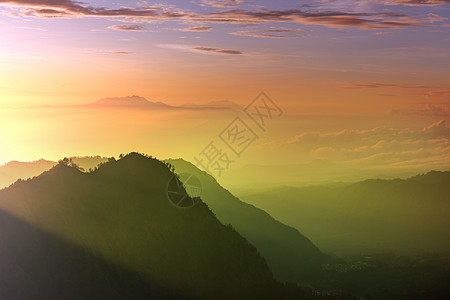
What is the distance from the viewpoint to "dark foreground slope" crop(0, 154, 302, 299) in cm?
13150

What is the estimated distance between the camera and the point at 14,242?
131 metres

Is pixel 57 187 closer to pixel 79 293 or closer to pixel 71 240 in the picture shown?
pixel 71 240

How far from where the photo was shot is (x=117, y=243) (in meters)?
148

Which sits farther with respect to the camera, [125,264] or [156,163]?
[156,163]

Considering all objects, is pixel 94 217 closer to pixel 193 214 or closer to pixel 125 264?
pixel 125 264

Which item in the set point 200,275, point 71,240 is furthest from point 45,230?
point 200,275

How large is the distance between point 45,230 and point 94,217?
48.5 ft

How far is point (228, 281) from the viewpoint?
6501 inches

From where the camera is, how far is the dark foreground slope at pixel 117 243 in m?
132

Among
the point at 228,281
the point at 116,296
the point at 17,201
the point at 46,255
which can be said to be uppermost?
the point at 17,201

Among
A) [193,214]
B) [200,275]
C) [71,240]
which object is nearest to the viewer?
[71,240]

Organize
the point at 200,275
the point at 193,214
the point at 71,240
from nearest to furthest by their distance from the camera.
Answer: the point at 71,240
the point at 200,275
the point at 193,214

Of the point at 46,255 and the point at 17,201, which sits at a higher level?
the point at 17,201

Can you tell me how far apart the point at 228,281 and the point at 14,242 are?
6350 centimetres
